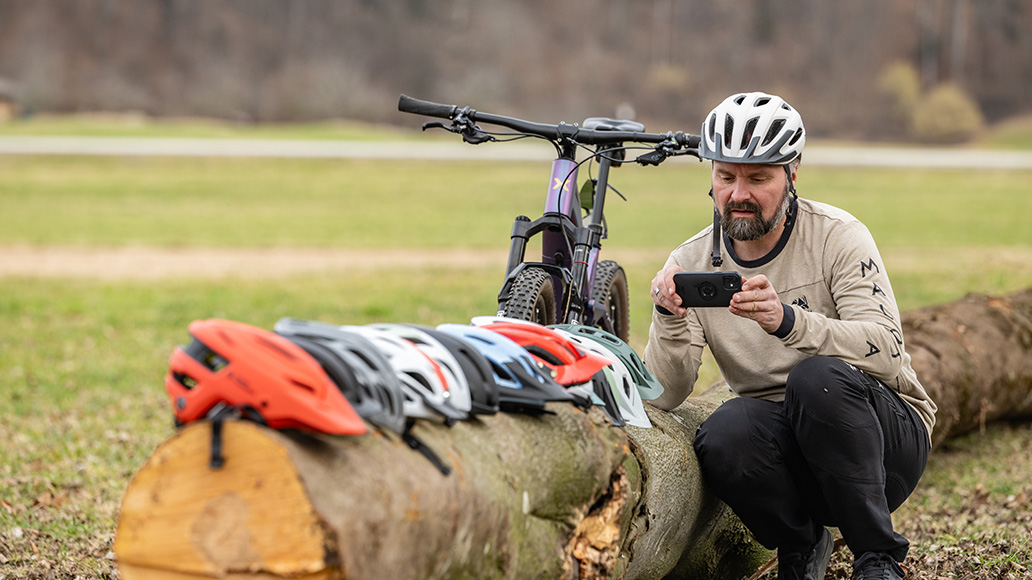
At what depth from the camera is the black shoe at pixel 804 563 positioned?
145 inches

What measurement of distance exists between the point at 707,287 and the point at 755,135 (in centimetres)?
60

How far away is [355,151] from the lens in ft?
102

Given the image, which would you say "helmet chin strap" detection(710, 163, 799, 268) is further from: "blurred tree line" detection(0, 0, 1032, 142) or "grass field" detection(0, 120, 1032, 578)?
"blurred tree line" detection(0, 0, 1032, 142)

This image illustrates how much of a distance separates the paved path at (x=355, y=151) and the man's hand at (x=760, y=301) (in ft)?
87.5

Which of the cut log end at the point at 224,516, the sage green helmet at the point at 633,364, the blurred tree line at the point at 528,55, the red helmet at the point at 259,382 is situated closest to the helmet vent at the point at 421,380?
the red helmet at the point at 259,382

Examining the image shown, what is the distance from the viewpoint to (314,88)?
46469 mm

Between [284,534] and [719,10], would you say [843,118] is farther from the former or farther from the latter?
[284,534]

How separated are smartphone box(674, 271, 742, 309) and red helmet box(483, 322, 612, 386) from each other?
42 cm

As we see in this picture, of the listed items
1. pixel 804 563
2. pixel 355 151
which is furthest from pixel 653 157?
pixel 355 151

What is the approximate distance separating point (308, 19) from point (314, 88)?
7559 millimetres

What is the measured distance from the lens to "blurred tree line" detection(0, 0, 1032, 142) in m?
46.3

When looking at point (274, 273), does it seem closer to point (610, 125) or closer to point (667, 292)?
point (610, 125)

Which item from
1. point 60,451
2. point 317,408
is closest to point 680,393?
point 317,408

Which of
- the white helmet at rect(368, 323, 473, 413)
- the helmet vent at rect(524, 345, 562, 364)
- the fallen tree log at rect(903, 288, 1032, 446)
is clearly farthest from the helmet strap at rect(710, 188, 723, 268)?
the fallen tree log at rect(903, 288, 1032, 446)
